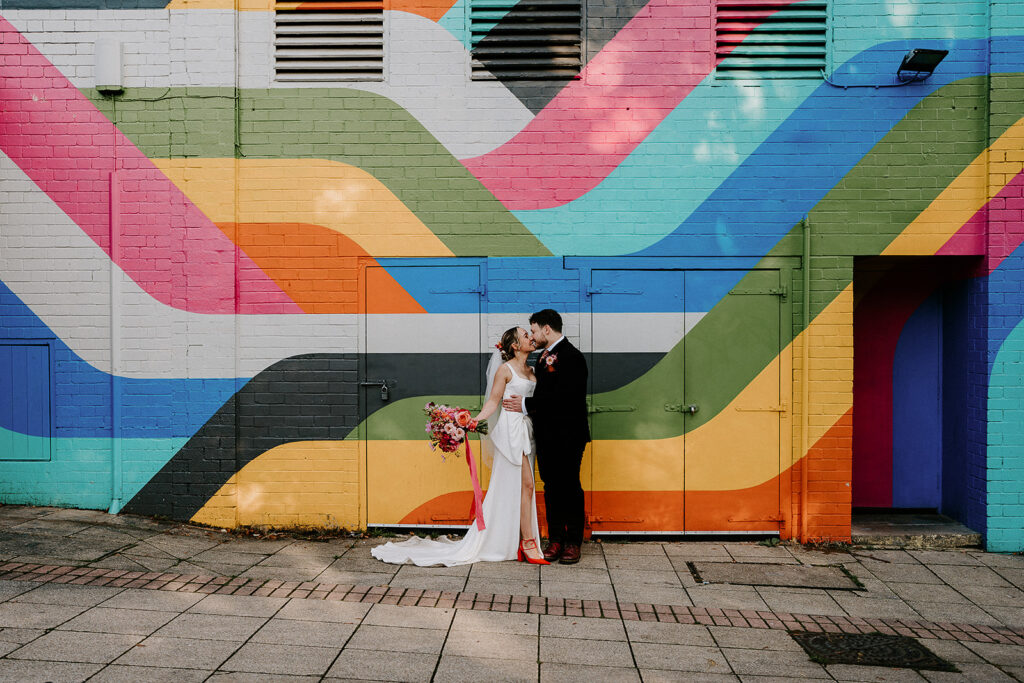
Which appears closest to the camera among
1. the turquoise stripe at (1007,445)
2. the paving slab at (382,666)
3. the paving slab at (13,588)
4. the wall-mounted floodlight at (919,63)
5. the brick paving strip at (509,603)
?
the paving slab at (382,666)

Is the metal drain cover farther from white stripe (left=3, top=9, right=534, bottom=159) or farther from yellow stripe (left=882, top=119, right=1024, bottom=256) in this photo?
white stripe (left=3, top=9, right=534, bottom=159)

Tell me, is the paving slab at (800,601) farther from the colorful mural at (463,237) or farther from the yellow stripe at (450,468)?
the yellow stripe at (450,468)

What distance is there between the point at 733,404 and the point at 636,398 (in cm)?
89

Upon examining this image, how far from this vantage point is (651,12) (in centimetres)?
670

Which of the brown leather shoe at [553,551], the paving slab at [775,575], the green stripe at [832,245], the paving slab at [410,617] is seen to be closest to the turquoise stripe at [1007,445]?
the green stripe at [832,245]

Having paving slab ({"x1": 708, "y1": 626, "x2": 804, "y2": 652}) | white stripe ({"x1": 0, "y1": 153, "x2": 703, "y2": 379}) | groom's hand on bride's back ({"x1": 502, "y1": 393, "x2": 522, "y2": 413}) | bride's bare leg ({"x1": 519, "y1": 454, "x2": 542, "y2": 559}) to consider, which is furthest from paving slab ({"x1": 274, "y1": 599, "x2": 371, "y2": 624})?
white stripe ({"x1": 0, "y1": 153, "x2": 703, "y2": 379})

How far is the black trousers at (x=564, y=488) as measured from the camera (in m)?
6.11

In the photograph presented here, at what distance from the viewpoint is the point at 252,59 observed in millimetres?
6770

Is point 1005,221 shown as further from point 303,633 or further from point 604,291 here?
point 303,633

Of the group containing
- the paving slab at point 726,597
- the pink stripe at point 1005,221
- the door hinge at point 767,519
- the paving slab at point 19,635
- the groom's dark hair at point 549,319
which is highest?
the pink stripe at point 1005,221

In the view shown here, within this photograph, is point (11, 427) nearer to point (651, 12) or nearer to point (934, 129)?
point (651, 12)

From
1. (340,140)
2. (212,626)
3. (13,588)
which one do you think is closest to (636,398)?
(340,140)

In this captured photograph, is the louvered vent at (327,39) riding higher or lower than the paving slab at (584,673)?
higher

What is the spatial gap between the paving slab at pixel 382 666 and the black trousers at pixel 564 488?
221 cm
